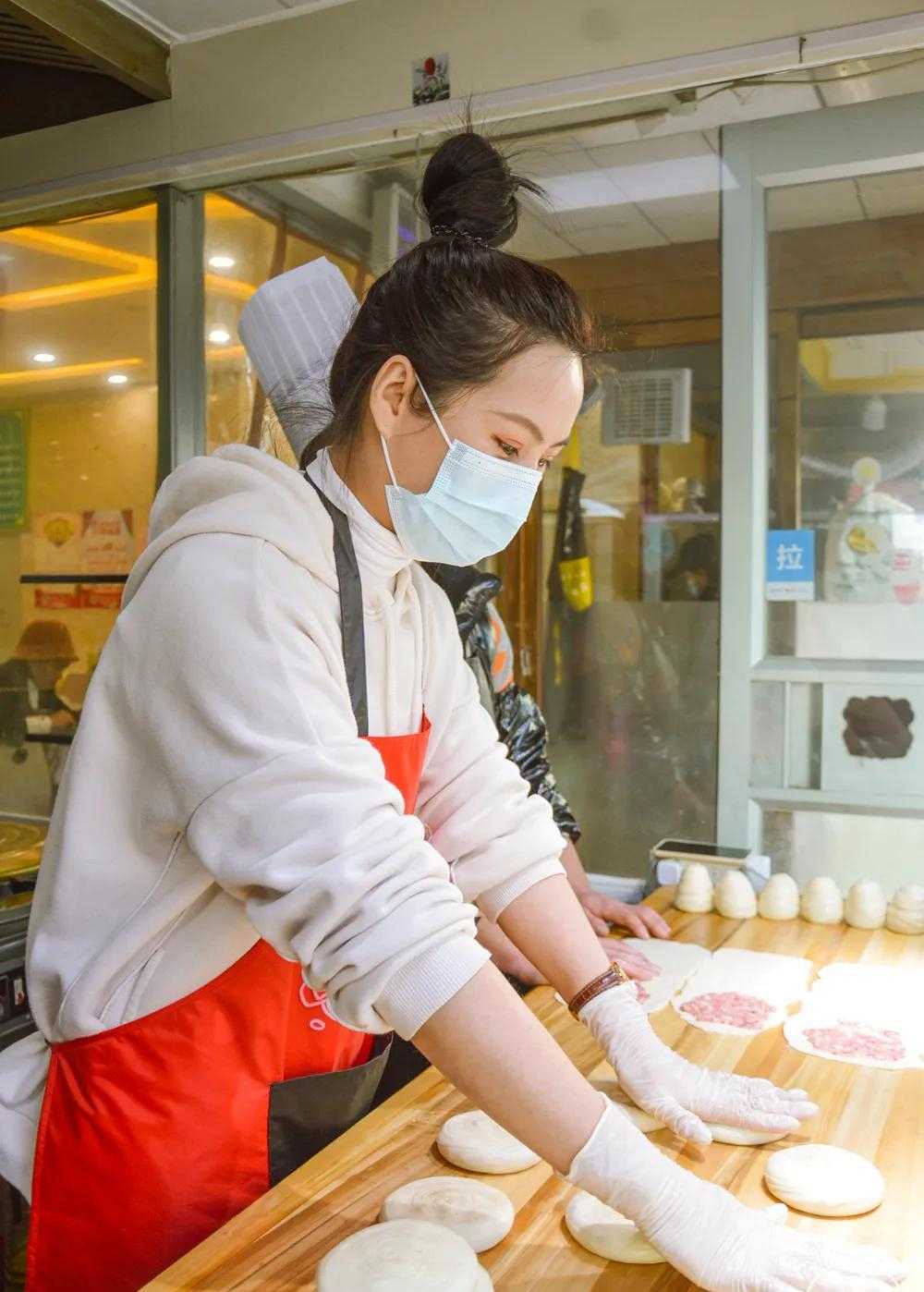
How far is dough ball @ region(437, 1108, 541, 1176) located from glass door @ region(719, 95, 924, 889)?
1383 mm

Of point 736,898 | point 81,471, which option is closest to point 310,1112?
point 736,898

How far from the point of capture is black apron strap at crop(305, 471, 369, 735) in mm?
1235

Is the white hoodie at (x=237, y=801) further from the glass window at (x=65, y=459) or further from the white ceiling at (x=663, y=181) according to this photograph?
the glass window at (x=65, y=459)

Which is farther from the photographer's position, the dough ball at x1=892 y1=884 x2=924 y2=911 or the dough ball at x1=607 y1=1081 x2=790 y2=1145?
the dough ball at x1=892 y1=884 x2=924 y2=911

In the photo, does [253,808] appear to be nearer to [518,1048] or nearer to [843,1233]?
[518,1048]

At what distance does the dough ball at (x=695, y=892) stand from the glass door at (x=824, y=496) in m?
0.30

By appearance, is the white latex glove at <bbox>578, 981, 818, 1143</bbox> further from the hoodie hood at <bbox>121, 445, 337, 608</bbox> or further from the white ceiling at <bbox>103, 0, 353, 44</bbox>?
the white ceiling at <bbox>103, 0, 353, 44</bbox>

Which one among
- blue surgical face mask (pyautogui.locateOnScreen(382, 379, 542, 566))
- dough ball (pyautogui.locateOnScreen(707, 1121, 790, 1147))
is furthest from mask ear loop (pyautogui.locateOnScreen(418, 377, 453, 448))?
dough ball (pyautogui.locateOnScreen(707, 1121, 790, 1147))

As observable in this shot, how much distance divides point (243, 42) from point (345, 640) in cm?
184

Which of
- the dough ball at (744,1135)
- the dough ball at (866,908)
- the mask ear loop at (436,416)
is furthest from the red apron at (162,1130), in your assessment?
the dough ball at (866,908)

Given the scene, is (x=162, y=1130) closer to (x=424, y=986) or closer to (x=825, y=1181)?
(x=424, y=986)

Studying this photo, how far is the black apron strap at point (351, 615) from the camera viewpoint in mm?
1235

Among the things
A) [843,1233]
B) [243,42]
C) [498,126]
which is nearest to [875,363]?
[498,126]

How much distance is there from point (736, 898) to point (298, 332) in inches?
53.6
